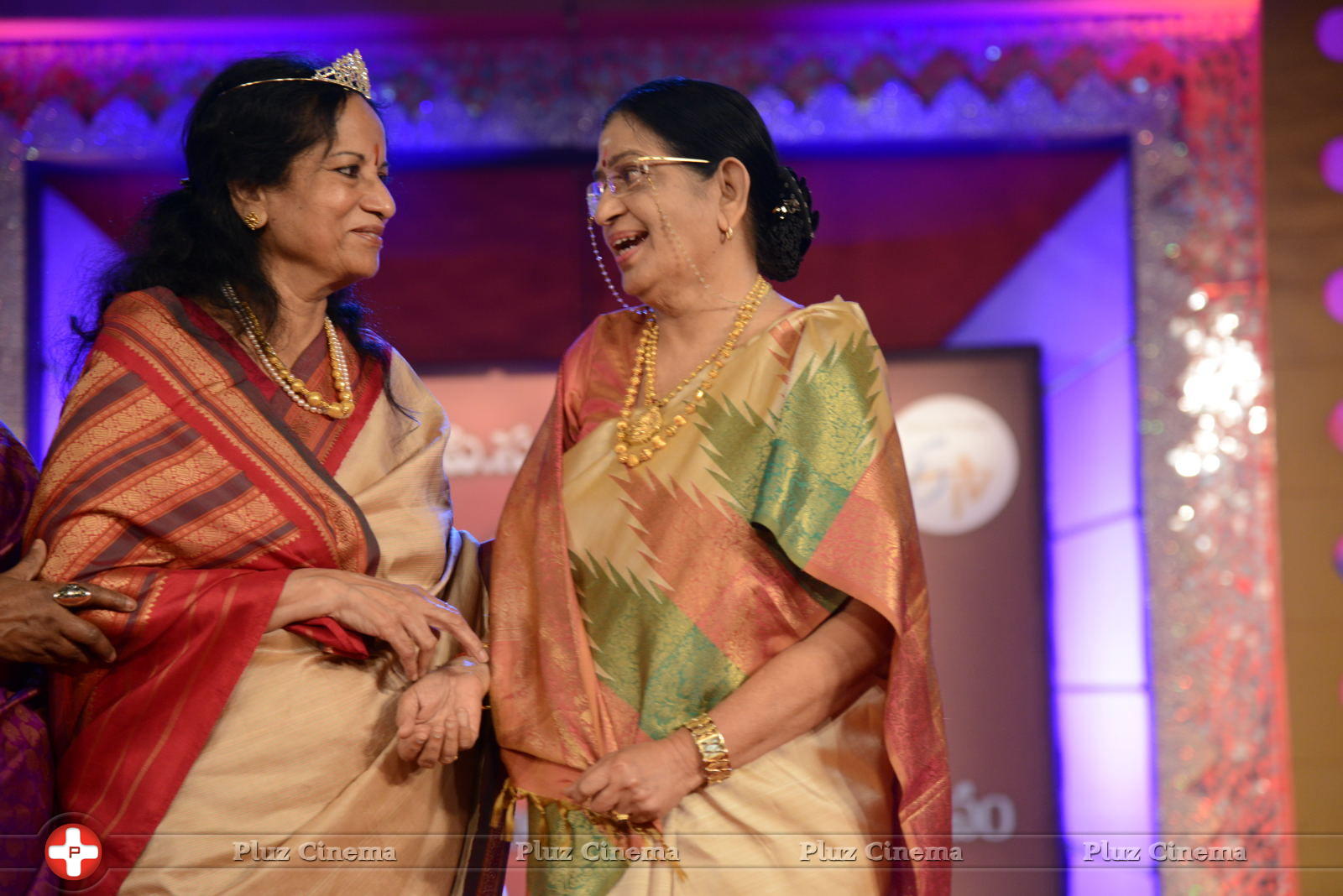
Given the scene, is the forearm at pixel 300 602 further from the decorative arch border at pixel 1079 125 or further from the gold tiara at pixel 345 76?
the decorative arch border at pixel 1079 125

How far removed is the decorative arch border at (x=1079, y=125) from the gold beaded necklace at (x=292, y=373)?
8.01ft

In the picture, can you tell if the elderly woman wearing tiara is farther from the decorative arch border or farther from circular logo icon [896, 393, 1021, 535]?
circular logo icon [896, 393, 1021, 535]

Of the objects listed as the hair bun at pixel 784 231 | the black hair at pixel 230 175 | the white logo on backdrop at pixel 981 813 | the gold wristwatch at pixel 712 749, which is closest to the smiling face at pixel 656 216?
the hair bun at pixel 784 231

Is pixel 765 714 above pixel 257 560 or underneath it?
underneath

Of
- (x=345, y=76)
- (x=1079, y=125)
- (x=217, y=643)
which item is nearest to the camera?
(x=217, y=643)

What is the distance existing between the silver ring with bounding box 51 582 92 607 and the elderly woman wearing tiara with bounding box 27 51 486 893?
4 centimetres

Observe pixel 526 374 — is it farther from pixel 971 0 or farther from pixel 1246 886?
pixel 1246 886

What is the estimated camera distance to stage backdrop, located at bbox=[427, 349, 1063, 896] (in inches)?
175

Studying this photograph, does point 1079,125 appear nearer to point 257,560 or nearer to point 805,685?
point 805,685

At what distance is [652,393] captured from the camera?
2.25m

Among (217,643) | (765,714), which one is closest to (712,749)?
(765,714)

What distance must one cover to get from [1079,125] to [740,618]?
Answer: 10.6 ft

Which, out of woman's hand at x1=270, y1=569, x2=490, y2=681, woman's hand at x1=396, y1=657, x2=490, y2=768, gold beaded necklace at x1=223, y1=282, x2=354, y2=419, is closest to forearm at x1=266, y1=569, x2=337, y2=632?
woman's hand at x1=270, y1=569, x2=490, y2=681

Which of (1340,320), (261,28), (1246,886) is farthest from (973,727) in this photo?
(261,28)
